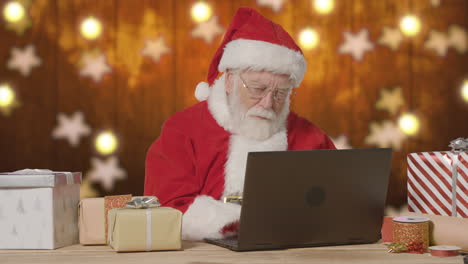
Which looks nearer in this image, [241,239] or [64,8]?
[241,239]

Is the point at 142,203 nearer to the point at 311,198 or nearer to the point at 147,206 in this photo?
the point at 147,206

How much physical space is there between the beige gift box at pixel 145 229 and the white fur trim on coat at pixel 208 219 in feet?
0.70

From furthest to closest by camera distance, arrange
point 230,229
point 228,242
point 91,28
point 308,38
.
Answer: point 308,38 → point 91,28 → point 230,229 → point 228,242

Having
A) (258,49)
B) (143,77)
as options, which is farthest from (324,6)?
(258,49)

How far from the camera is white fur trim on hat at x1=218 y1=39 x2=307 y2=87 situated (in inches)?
79.7

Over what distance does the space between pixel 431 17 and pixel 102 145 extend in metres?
2.05

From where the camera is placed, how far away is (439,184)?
56.5 inches

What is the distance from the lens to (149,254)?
1.26m

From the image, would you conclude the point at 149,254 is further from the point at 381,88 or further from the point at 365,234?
the point at 381,88

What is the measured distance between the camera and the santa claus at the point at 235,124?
2.01 meters

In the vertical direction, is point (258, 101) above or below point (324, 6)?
below

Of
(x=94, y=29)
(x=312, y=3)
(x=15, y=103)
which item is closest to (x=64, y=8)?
(x=94, y=29)

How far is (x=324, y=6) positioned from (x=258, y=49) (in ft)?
5.40

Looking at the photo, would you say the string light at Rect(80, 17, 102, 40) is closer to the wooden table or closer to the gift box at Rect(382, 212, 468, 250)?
the wooden table
